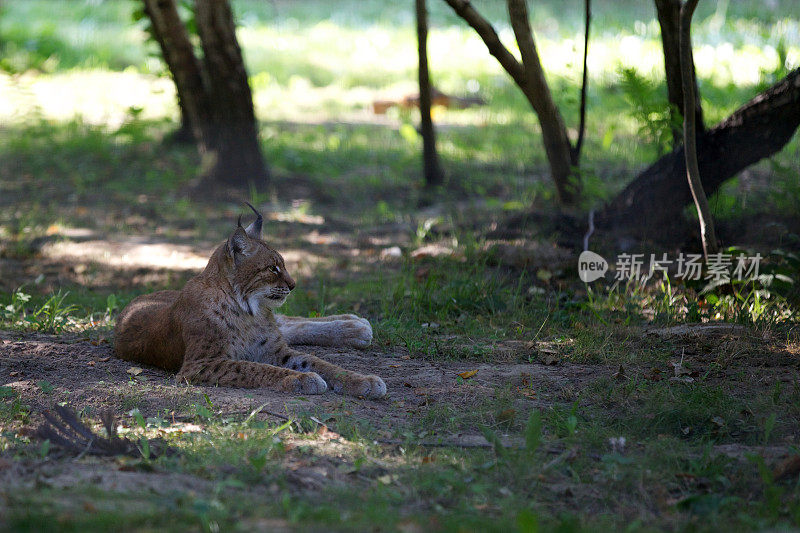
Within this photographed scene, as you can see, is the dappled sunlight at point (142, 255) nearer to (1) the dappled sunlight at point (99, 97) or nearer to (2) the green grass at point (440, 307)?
(2) the green grass at point (440, 307)

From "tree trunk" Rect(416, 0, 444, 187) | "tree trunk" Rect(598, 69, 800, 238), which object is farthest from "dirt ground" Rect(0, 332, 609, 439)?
"tree trunk" Rect(416, 0, 444, 187)

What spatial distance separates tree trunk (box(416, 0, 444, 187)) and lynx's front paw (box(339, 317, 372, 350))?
451 cm

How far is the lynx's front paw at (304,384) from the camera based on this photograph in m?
4.56

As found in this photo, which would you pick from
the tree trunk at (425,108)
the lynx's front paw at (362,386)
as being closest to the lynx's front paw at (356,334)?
the lynx's front paw at (362,386)

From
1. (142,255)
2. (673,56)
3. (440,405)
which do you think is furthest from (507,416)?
(142,255)

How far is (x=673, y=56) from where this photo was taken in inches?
265

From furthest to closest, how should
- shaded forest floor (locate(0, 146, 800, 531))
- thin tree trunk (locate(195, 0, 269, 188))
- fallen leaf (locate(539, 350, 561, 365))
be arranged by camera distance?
thin tree trunk (locate(195, 0, 269, 188)) < fallen leaf (locate(539, 350, 561, 365)) < shaded forest floor (locate(0, 146, 800, 531))

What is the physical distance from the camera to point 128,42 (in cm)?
1847

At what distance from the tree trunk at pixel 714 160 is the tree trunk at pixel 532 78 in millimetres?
534

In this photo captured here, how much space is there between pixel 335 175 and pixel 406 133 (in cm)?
201

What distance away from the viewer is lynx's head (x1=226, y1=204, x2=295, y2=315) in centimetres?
501

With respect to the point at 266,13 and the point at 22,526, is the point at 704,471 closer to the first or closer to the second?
the point at 22,526

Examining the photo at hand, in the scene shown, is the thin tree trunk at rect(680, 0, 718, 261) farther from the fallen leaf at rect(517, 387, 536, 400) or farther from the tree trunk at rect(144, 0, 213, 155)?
the tree trunk at rect(144, 0, 213, 155)

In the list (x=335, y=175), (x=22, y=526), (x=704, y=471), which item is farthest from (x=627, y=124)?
(x=22, y=526)
